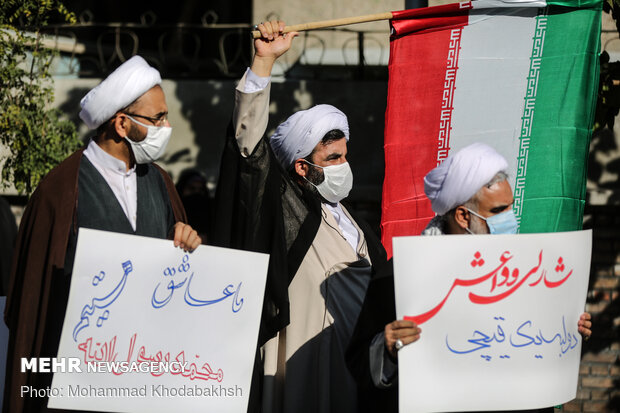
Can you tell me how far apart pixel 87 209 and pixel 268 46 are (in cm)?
100

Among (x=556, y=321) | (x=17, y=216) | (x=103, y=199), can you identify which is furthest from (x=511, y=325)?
(x=17, y=216)

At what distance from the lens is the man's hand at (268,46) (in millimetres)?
3555

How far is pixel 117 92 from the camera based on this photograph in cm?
330

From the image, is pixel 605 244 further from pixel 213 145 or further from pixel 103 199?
pixel 103 199

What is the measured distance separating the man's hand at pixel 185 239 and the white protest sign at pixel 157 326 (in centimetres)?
2

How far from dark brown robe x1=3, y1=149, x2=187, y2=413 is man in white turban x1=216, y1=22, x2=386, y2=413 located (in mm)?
692

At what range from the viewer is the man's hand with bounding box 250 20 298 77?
3.55m

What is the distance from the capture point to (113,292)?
304cm

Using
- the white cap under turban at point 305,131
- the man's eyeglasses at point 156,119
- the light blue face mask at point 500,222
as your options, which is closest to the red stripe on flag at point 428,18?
the white cap under turban at point 305,131

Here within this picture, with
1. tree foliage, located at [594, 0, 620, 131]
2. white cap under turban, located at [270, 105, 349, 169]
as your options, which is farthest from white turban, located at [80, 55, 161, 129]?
tree foliage, located at [594, 0, 620, 131]

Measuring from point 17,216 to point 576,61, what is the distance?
435 cm

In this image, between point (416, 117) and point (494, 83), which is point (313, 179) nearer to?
point (416, 117)

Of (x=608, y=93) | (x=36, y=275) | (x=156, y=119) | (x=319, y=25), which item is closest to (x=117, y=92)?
(x=156, y=119)

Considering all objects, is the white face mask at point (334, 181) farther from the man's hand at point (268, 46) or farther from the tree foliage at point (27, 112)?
the tree foliage at point (27, 112)
